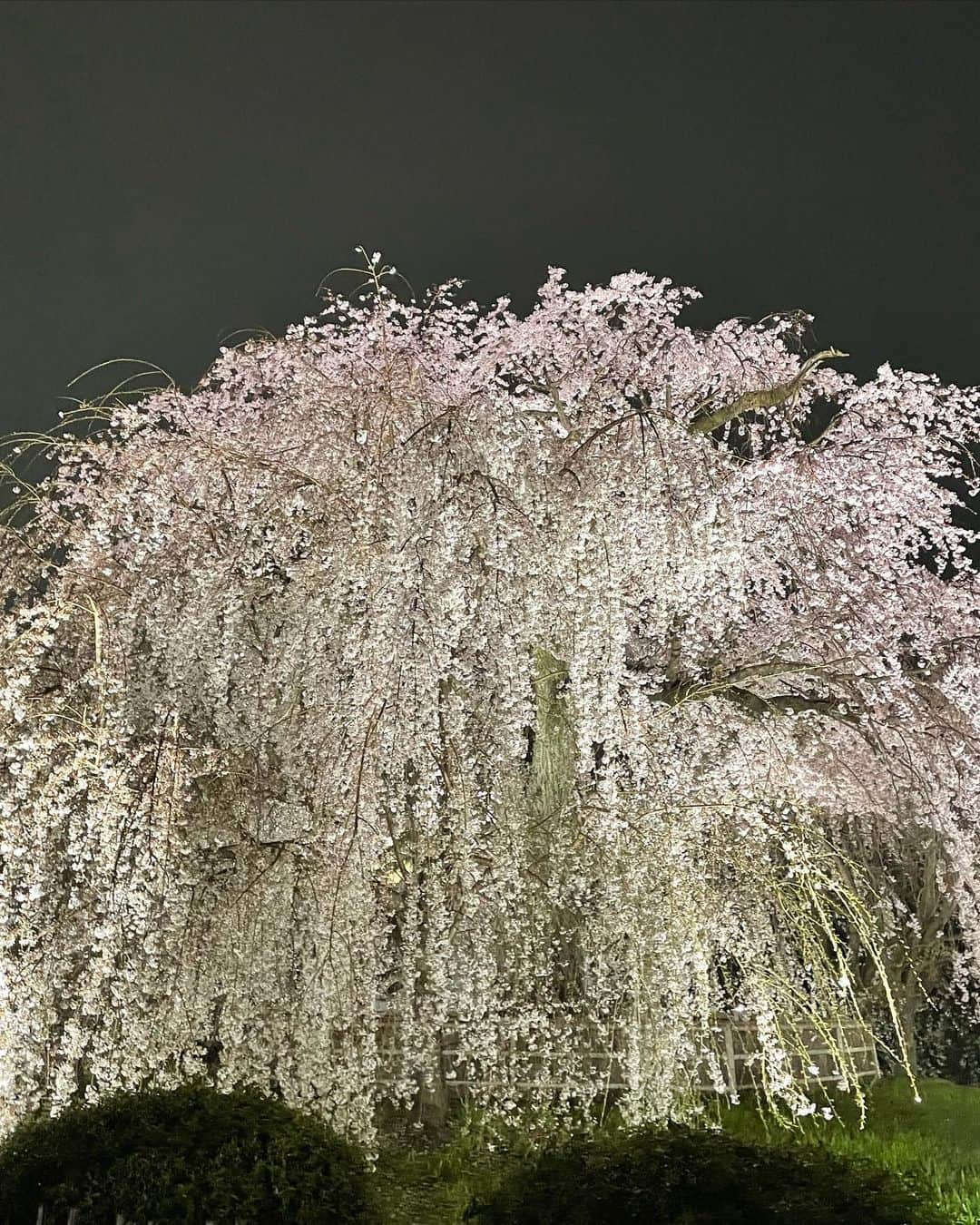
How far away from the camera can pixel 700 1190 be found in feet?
12.0

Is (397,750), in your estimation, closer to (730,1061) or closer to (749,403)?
(749,403)

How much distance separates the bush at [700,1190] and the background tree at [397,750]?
59.2 inches

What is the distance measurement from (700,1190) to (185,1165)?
179 centimetres

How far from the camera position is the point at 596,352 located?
8.95 meters

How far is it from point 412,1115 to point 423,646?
3.48 m

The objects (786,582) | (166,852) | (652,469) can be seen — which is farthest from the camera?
(786,582)

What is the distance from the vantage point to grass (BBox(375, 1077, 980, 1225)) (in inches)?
222

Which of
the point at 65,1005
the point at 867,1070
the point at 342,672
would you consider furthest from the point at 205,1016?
the point at 867,1070

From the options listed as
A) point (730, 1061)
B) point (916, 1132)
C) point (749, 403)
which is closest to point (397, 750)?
point (749, 403)

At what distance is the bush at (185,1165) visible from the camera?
410 cm

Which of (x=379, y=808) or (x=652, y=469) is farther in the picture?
(x=652, y=469)

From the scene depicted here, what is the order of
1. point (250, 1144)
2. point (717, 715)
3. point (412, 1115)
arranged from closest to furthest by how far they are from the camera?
point (250, 1144), point (412, 1115), point (717, 715)

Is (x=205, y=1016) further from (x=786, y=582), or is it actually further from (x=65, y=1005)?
(x=786, y=582)

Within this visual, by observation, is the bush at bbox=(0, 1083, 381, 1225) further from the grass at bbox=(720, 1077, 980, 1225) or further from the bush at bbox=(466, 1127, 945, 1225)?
the grass at bbox=(720, 1077, 980, 1225)
